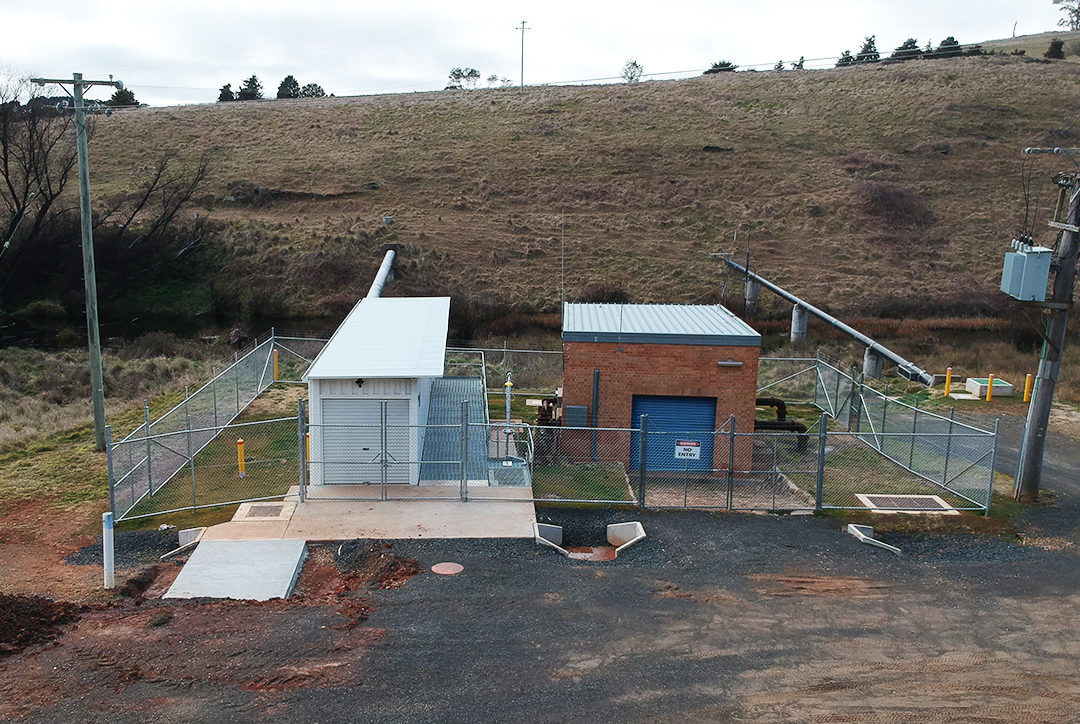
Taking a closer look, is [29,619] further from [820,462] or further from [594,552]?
[820,462]

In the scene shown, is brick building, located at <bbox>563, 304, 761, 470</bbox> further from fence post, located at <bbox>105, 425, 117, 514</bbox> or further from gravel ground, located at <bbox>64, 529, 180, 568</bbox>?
fence post, located at <bbox>105, 425, 117, 514</bbox>

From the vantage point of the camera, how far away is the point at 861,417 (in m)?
23.2

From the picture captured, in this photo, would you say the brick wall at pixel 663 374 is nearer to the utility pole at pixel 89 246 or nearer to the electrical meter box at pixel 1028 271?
the electrical meter box at pixel 1028 271

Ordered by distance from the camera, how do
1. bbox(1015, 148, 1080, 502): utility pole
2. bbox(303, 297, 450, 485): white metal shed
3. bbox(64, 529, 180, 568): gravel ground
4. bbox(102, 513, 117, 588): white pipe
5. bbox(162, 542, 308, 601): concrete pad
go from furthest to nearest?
bbox(303, 297, 450, 485): white metal shed
bbox(1015, 148, 1080, 502): utility pole
bbox(64, 529, 180, 568): gravel ground
bbox(102, 513, 117, 588): white pipe
bbox(162, 542, 308, 601): concrete pad

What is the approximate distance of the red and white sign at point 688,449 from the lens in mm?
19172

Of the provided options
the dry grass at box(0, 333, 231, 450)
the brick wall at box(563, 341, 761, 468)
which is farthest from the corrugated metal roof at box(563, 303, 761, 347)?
the dry grass at box(0, 333, 231, 450)

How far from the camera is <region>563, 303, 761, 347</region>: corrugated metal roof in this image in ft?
61.8

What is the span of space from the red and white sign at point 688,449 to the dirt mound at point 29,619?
12.2 metres

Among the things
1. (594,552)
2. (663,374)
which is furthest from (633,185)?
(594,552)

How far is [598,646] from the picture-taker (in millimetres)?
10750

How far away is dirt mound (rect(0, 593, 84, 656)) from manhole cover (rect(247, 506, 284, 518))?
3.86 metres

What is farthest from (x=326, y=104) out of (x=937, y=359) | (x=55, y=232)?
(x=937, y=359)

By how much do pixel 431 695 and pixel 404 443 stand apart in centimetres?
770

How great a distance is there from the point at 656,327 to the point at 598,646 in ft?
33.3
